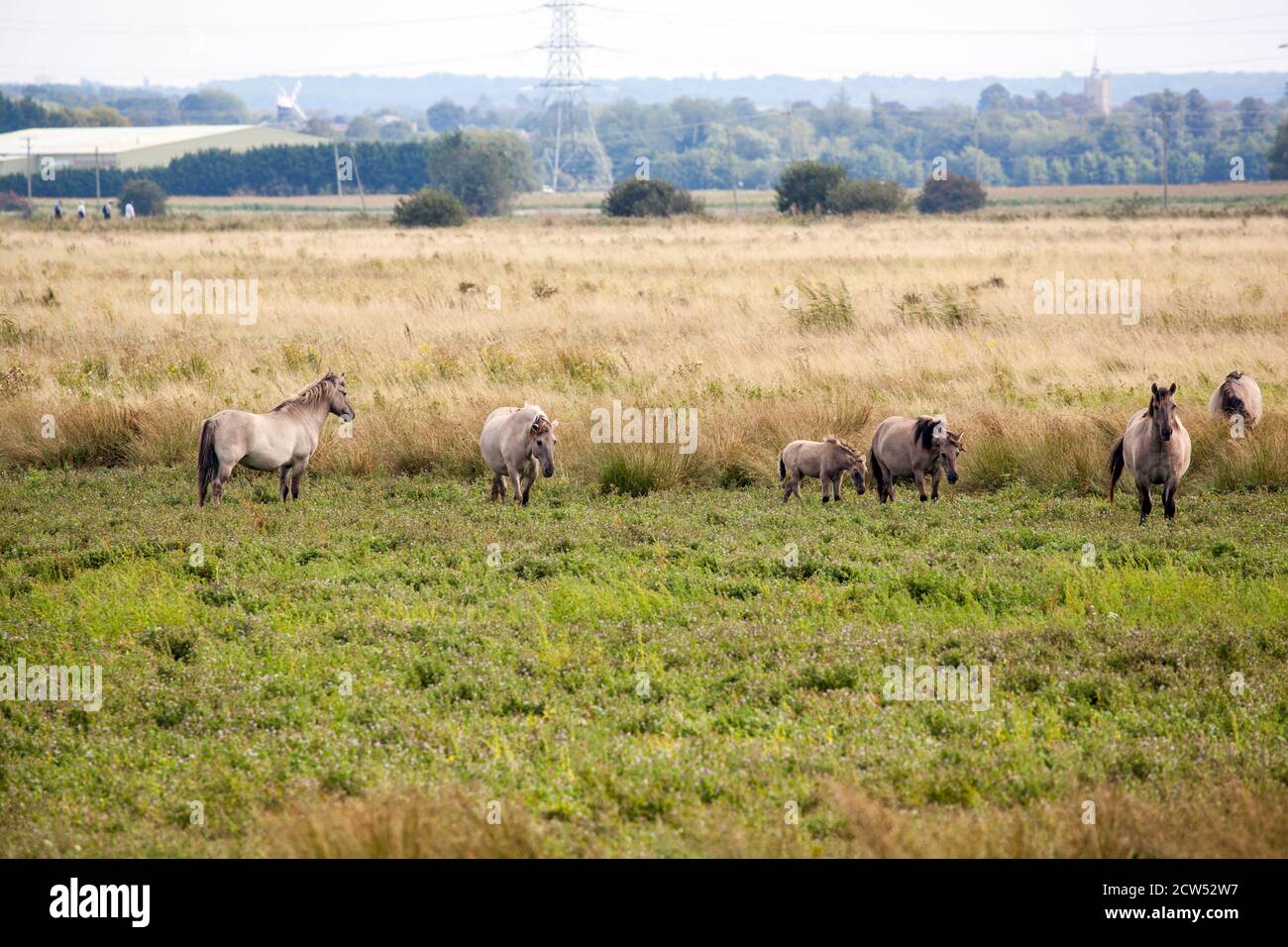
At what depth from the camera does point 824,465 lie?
13.2 meters

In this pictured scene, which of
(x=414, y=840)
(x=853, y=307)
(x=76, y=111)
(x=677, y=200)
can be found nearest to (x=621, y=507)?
(x=414, y=840)

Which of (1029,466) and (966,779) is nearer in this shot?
(966,779)

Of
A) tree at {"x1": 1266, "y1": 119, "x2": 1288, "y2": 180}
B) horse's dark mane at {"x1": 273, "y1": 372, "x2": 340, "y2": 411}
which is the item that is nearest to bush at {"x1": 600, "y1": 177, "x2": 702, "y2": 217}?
horse's dark mane at {"x1": 273, "y1": 372, "x2": 340, "y2": 411}

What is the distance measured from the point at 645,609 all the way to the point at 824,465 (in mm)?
4176

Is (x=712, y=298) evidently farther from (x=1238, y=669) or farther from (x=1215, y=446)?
(x=1238, y=669)

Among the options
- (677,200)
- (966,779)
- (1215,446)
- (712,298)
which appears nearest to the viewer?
(966,779)

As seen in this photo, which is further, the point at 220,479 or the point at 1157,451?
the point at 220,479

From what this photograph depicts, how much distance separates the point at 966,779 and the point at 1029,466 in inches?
322

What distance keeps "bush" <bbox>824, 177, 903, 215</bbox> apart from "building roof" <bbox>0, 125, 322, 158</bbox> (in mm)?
69705

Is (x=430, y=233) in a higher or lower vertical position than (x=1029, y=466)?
higher

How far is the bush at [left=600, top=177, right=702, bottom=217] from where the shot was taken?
213 ft

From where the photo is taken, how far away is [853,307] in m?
25.7

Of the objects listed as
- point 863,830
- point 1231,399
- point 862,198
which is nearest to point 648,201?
point 862,198
